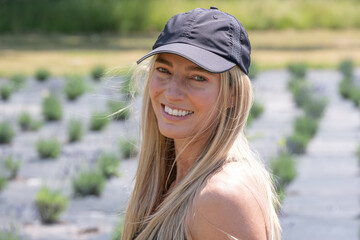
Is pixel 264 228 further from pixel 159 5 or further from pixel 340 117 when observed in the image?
pixel 159 5

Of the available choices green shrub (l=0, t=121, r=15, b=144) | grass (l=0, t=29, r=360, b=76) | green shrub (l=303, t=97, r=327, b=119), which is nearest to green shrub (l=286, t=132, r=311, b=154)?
green shrub (l=303, t=97, r=327, b=119)

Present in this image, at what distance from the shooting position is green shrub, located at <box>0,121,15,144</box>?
26.7ft

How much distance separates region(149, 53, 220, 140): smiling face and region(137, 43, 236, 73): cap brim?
66mm

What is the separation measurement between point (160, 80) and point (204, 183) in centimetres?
35

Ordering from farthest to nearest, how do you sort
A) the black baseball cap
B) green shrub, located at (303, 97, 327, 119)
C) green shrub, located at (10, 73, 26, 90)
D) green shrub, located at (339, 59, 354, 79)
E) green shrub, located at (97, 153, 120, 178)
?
green shrub, located at (339, 59, 354, 79) → green shrub, located at (10, 73, 26, 90) → green shrub, located at (303, 97, 327, 119) → green shrub, located at (97, 153, 120, 178) → the black baseball cap

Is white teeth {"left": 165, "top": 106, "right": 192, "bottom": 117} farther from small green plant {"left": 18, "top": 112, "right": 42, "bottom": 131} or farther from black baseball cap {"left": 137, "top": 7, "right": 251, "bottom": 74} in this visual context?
small green plant {"left": 18, "top": 112, "right": 42, "bottom": 131}

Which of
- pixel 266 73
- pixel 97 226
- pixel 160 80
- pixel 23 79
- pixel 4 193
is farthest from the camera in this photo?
pixel 266 73

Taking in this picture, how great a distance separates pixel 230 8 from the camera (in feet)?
78.5

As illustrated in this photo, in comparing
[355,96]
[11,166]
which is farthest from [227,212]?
[355,96]

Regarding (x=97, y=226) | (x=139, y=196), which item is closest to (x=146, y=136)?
(x=139, y=196)

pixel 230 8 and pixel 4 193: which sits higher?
pixel 4 193

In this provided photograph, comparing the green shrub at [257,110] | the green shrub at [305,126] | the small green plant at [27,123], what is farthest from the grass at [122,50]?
the green shrub at [305,126]

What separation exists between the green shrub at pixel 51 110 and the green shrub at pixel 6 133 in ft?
3.82

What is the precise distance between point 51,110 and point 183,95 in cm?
729
